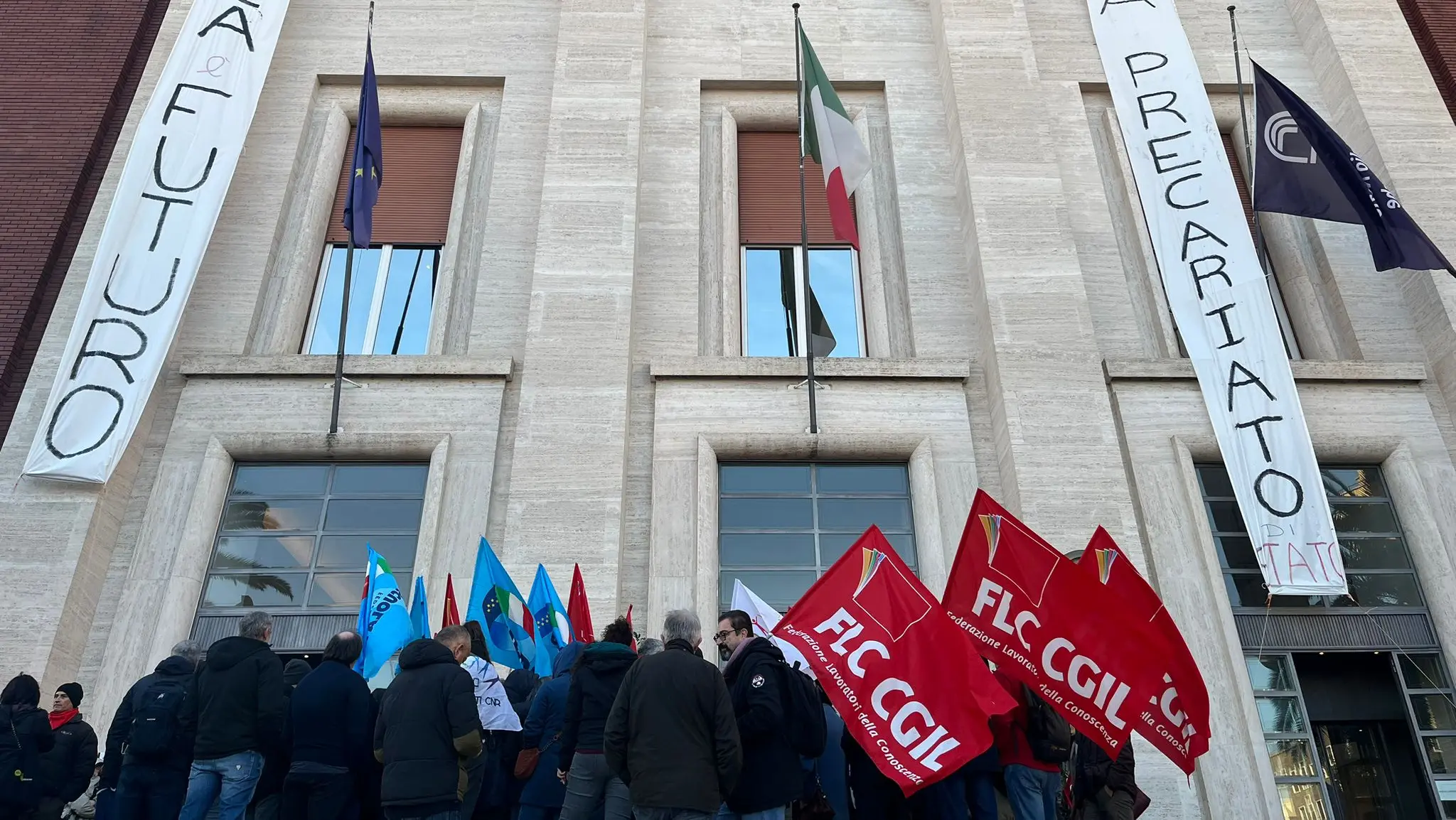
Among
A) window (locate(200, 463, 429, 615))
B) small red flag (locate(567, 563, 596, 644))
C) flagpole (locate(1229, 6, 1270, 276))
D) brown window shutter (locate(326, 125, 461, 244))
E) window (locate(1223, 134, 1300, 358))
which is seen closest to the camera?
small red flag (locate(567, 563, 596, 644))

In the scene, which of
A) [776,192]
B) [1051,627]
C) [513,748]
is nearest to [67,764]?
[513,748]

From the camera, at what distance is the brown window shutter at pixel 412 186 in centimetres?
1292

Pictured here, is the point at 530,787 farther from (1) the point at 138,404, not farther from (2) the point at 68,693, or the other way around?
(1) the point at 138,404

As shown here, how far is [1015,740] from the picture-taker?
638 cm

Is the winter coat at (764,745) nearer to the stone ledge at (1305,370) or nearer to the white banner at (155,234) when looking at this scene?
the stone ledge at (1305,370)

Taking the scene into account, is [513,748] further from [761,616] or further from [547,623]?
[761,616]

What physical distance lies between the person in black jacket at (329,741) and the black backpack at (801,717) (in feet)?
7.75

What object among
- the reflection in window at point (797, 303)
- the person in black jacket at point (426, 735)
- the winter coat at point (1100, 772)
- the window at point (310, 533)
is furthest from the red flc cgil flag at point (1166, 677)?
the window at point (310, 533)

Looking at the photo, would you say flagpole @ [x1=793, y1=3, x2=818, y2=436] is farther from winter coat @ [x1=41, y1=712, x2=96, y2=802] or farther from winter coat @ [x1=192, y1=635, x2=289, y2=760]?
winter coat @ [x1=41, y1=712, x2=96, y2=802]

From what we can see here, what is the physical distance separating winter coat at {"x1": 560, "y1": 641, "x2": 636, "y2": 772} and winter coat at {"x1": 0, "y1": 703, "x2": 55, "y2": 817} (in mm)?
3501

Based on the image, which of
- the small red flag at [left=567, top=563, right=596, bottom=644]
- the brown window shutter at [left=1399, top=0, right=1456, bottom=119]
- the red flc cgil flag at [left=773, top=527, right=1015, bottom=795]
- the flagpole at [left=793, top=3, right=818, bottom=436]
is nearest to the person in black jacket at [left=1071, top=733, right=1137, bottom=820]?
the red flc cgil flag at [left=773, top=527, right=1015, bottom=795]

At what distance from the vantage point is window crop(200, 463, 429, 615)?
10.6m

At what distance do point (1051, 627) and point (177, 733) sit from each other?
5.21 metres

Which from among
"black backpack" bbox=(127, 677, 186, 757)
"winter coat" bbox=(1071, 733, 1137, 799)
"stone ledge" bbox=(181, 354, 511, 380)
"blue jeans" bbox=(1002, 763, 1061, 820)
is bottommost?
"blue jeans" bbox=(1002, 763, 1061, 820)
